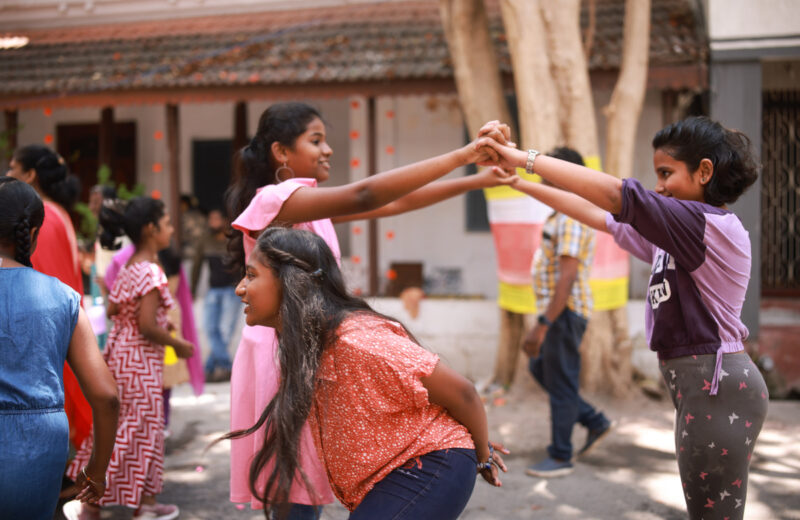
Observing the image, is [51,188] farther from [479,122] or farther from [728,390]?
[479,122]

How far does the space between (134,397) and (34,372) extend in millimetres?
1881

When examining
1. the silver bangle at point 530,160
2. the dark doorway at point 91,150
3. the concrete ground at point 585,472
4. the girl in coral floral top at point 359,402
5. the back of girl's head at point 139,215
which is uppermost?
the dark doorway at point 91,150

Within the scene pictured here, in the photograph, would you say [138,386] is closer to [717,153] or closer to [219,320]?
[717,153]

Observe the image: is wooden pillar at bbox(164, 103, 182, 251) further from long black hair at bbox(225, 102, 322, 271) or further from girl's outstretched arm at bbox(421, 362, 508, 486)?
girl's outstretched arm at bbox(421, 362, 508, 486)

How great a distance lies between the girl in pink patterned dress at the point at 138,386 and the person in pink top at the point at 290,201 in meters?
1.31

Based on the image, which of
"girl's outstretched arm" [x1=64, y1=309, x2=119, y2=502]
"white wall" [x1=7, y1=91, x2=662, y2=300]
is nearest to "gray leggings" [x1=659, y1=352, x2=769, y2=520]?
"girl's outstretched arm" [x1=64, y1=309, x2=119, y2=502]

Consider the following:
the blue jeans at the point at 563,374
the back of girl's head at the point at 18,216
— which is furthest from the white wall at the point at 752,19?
the back of girl's head at the point at 18,216

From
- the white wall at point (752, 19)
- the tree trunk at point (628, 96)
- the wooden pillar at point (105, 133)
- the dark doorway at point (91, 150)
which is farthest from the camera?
the dark doorway at point (91, 150)

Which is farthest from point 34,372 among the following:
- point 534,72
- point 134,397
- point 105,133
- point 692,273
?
point 105,133

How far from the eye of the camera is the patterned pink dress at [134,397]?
3.91 metres

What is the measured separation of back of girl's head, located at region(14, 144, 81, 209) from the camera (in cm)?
408

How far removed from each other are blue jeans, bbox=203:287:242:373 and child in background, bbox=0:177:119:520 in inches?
233

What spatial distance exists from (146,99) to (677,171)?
25.9 ft

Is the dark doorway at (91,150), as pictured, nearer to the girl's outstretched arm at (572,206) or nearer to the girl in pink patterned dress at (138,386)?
the girl in pink patterned dress at (138,386)
